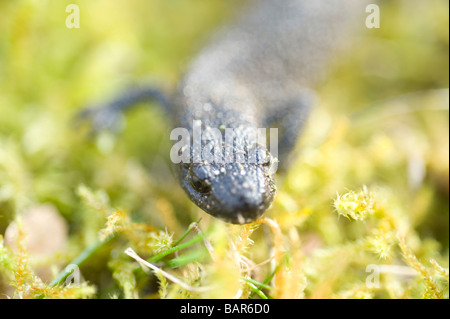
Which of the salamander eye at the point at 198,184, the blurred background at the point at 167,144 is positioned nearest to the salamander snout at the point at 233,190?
the salamander eye at the point at 198,184

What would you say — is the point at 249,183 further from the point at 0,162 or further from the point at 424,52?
the point at 424,52

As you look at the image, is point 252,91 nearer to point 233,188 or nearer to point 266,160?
point 266,160

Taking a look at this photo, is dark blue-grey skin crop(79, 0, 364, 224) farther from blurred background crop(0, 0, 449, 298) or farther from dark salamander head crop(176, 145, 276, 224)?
blurred background crop(0, 0, 449, 298)

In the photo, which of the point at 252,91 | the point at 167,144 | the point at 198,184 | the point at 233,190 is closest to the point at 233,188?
the point at 233,190

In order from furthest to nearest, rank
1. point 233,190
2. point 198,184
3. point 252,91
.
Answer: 1. point 252,91
2. point 198,184
3. point 233,190

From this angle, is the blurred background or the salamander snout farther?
the blurred background

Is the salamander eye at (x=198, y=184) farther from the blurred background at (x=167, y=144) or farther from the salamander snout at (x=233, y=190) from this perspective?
the blurred background at (x=167, y=144)

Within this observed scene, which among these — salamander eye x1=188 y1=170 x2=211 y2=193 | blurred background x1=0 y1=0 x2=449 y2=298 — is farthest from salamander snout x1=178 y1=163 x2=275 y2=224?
blurred background x1=0 y1=0 x2=449 y2=298
